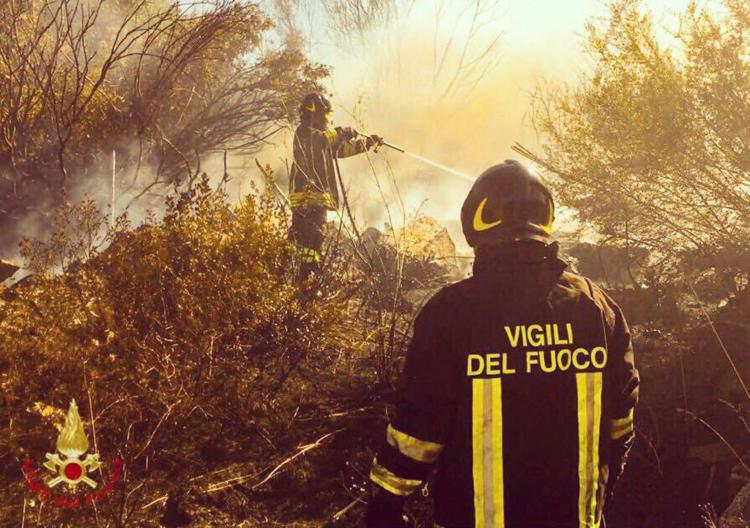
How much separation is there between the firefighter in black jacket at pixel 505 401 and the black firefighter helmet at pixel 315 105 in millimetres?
4731

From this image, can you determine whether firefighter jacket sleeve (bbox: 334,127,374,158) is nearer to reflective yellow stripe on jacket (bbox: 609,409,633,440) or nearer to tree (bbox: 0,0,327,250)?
tree (bbox: 0,0,327,250)

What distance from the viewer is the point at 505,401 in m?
1.37

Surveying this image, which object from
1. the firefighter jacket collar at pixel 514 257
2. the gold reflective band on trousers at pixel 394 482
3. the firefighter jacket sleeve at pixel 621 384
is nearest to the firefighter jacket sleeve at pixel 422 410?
the gold reflective band on trousers at pixel 394 482

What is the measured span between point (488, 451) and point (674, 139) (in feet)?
13.8

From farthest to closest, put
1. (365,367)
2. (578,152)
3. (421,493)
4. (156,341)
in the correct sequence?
(578,152) → (365,367) → (156,341) → (421,493)

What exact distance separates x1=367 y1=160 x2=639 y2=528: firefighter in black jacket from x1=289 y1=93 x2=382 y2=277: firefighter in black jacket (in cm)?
397

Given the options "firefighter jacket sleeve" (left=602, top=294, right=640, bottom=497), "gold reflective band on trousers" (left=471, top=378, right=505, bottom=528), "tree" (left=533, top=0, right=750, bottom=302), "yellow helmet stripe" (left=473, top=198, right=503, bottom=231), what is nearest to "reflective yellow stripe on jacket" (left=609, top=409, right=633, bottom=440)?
"firefighter jacket sleeve" (left=602, top=294, right=640, bottom=497)

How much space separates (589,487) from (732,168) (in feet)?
14.0

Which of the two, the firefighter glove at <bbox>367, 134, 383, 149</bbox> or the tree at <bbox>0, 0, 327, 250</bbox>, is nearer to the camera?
the tree at <bbox>0, 0, 327, 250</bbox>

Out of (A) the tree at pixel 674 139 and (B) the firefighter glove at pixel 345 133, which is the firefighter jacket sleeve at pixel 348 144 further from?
(A) the tree at pixel 674 139

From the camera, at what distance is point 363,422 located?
3703 mm

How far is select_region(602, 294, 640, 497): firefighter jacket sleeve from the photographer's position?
1576 mm

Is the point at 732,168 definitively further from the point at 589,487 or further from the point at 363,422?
the point at 589,487

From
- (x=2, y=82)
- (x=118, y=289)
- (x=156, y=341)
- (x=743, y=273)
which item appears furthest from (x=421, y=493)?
(x=2, y=82)
